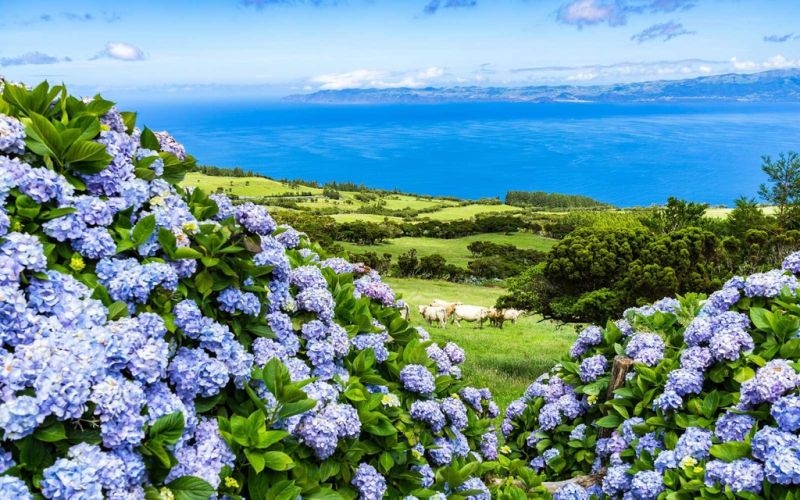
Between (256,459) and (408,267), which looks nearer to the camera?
(256,459)

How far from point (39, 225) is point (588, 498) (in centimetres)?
519

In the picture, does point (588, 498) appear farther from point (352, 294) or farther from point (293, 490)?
point (293, 490)

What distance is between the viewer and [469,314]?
2519 centimetres

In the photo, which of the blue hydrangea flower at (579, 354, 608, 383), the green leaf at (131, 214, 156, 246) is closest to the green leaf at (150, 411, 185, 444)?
the green leaf at (131, 214, 156, 246)

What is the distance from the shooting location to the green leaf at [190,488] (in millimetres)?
2984

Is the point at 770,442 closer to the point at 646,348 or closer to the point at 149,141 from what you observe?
the point at 646,348

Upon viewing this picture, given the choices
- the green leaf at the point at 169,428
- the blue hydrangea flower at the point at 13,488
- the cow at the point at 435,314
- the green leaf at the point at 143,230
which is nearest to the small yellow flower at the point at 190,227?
the green leaf at the point at 143,230

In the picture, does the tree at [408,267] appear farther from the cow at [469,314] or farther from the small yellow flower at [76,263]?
the small yellow flower at [76,263]

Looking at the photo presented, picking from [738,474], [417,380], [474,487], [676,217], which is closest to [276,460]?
[417,380]

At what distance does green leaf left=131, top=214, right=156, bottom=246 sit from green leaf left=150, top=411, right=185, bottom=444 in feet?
3.43

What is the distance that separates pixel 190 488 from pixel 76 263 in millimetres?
1324

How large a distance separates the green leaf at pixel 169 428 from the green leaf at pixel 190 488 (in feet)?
0.73

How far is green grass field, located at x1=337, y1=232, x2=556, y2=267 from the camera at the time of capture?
51.4m

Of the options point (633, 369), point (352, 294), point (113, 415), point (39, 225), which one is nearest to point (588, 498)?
point (633, 369)
